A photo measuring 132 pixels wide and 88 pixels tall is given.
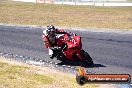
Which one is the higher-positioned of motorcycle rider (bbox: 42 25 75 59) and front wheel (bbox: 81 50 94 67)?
motorcycle rider (bbox: 42 25 75 59)

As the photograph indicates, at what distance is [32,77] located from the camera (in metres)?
13.3

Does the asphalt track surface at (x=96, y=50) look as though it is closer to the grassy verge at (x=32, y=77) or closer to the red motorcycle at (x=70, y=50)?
the red motorcycle at (x=70, y=50)

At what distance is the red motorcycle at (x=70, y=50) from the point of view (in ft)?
52.5

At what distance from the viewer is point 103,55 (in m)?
18.4

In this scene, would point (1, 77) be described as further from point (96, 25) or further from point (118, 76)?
point (96, 25)

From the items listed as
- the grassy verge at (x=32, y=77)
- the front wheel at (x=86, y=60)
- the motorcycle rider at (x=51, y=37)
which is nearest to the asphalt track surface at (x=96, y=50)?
the front wheel at (x=86, y=60)

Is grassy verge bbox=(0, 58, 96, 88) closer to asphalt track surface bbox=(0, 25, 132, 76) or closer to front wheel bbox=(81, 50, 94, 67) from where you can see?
front wheel bbox=(81, 50, 94, 67)

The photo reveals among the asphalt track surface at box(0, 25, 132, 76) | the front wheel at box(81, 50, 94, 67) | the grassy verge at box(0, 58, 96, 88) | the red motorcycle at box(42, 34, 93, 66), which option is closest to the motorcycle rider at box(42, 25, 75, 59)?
the red motorcycle at box(42, 34, 93, 66)

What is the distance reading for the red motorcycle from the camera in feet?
52.5

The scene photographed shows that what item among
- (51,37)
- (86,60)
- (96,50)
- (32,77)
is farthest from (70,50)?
(96,50)

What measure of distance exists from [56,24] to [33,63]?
19965 mm

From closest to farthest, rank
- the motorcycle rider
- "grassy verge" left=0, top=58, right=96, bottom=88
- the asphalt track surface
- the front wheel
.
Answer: "grassy verge" left=0, top=58, right=96, bottom=88, the asphalt track surface, the front wheel, the motorcycle rider

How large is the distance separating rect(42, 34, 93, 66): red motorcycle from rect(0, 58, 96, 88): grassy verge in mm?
1565

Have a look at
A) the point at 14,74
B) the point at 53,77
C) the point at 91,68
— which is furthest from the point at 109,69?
the point at 14,74
